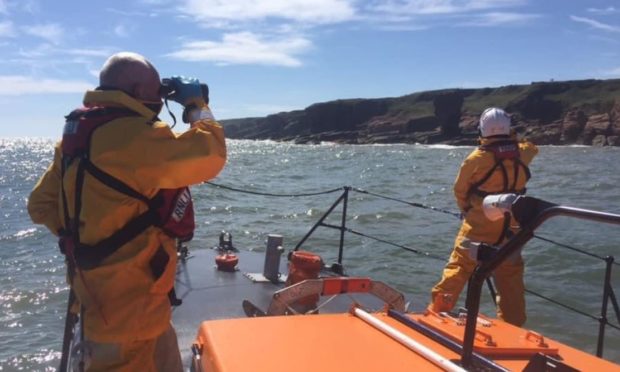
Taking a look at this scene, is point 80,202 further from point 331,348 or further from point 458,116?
point 458,116

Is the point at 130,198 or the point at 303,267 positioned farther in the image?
the point at 303,267

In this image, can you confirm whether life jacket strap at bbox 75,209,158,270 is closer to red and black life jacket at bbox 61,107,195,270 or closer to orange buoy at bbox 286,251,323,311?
red and black life jacket at bbox 61,107,195,270

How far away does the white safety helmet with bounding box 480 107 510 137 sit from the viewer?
16.4ft

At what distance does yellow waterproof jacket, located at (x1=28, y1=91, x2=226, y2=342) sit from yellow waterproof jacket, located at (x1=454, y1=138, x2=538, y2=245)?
3014 mm

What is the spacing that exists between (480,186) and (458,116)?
101931 millimetres

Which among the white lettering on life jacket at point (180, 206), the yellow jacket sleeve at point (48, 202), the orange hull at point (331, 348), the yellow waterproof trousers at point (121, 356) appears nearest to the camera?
the orange hull at point (331, 348)

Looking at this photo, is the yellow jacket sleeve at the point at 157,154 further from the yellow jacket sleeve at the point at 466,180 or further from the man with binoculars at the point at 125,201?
the yellow jacket sleeve at the point at 466,180

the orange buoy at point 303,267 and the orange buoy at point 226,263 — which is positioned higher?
the orange buoy at point 303,267

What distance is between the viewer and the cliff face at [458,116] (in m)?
78.2

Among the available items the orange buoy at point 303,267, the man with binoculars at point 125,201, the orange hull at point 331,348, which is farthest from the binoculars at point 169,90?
the orange buoy at point 303,267

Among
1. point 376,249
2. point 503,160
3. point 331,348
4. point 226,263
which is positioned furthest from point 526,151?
point 376,249

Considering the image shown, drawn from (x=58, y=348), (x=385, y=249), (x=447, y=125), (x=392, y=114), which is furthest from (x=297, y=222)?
(x=392, y=114)

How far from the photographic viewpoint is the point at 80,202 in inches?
96.9

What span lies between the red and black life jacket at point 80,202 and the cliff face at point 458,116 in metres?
73.3
